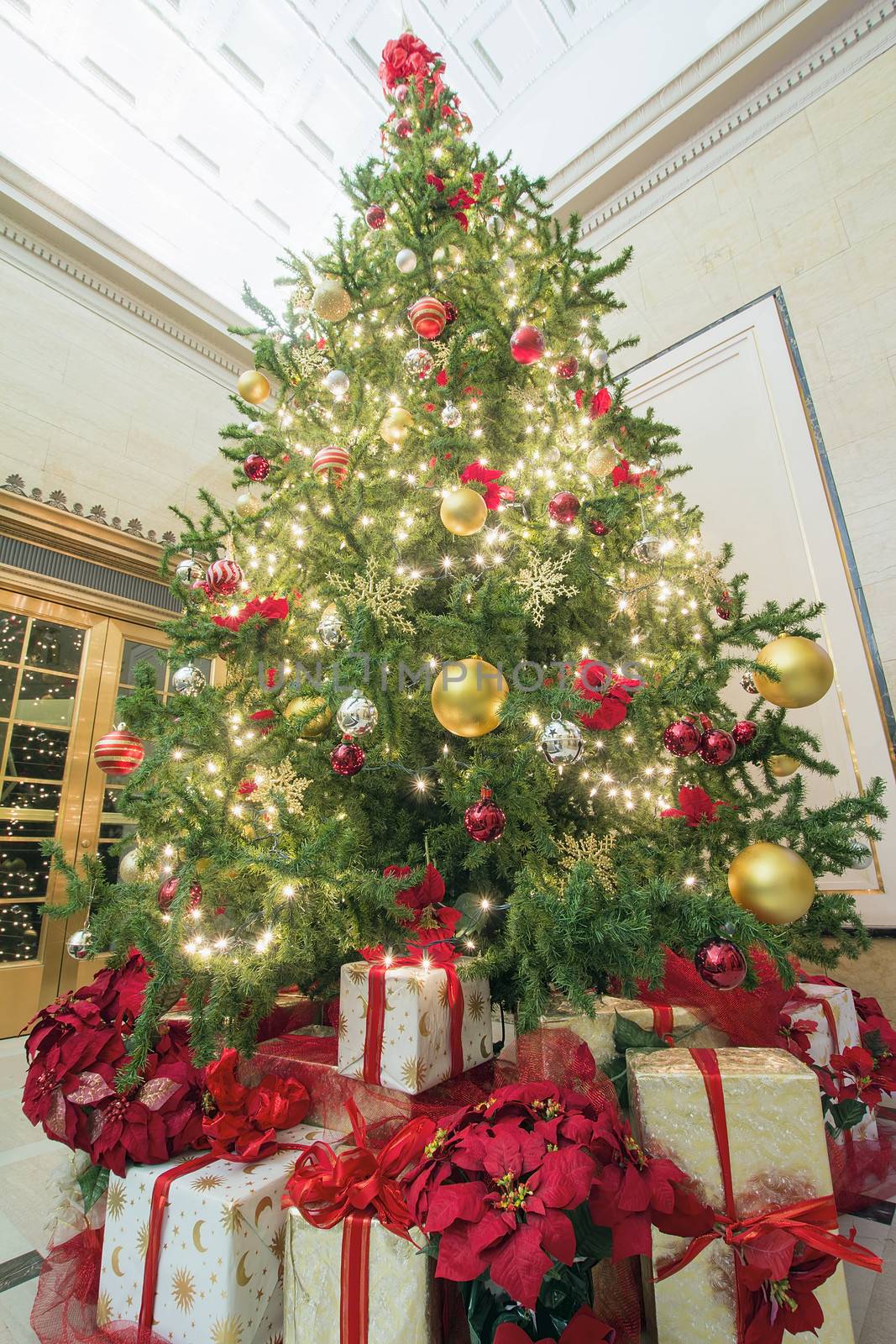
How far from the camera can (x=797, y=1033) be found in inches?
47.0

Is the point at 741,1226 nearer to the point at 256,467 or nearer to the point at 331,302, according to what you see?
the point at 256,467

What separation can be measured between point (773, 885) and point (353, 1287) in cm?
74

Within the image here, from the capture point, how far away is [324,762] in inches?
47.3

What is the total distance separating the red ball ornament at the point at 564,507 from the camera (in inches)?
49.1

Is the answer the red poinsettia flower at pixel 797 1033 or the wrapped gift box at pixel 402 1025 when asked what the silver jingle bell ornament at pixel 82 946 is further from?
the red poinsettia flower at pixel 797 1033

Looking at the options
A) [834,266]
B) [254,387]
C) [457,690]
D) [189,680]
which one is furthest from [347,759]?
[834,266]

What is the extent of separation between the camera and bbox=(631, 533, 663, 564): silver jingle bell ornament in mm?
1477

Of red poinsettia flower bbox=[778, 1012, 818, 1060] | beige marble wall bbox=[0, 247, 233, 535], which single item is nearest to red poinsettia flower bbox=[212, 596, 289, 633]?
red poinsettia flower bbox=[778, 1012, 818, 1060]

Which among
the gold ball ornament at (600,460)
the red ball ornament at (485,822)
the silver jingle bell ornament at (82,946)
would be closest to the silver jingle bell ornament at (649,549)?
the gold ball ornament at (600,460)

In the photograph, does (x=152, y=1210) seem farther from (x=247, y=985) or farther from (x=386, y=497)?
(x=386, y=497)

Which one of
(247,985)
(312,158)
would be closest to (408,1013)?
(247,985)

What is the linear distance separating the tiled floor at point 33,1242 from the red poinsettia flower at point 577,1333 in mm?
178

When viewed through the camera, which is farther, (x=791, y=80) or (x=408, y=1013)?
(x=791, y=80)

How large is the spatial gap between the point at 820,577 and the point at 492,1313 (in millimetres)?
2648
